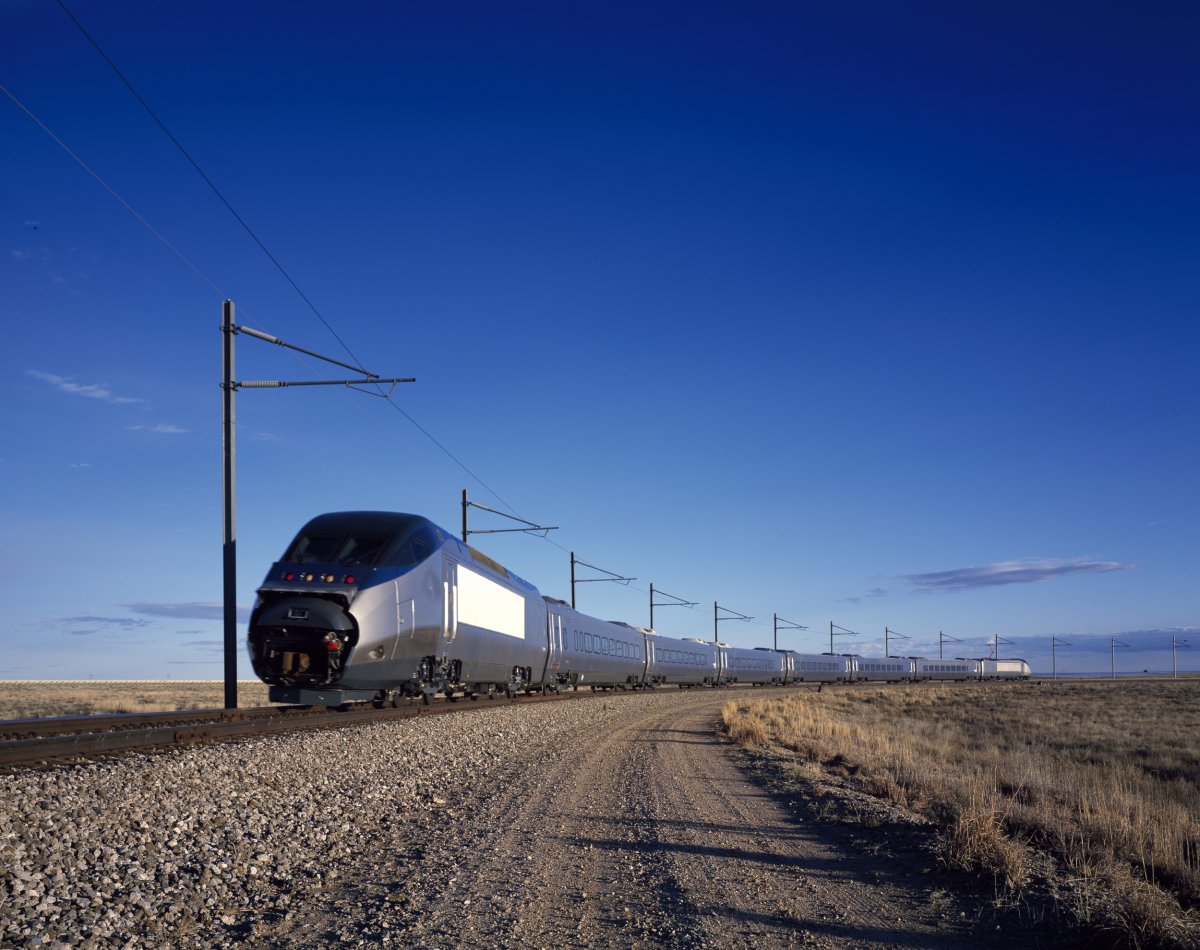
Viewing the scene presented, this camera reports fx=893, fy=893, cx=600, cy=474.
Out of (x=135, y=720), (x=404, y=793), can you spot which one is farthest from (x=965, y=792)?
(x=135, y=720)

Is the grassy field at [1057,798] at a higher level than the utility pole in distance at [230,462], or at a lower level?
lower

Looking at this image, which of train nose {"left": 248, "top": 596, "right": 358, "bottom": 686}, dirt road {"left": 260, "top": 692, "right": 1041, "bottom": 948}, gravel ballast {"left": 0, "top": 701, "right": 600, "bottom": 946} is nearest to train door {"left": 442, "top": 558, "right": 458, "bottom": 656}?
train nose {"left": 248, "top": 596, "right": 358, "bottom": 686}

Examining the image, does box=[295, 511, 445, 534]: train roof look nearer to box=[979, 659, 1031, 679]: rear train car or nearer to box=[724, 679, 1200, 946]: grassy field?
box=[724, 679, 1200, 946]: grassy field

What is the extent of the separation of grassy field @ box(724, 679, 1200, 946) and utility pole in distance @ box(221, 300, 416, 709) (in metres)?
10.7

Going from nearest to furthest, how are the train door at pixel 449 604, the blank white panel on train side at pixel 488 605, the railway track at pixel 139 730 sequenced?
the railway track at pixel 139 730 → the train door at pixel 449 604 → the blank white panel on train side at pixel 488 605

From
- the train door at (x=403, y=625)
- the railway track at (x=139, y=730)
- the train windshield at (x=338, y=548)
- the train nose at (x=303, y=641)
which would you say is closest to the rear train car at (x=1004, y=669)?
the railway track at (x=139, y=730)

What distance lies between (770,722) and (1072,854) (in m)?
17.2

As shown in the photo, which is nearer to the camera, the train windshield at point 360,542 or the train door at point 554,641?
the train windshield at point 360,542

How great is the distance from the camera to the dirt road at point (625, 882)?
5832 mm

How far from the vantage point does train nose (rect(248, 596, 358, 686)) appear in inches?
605

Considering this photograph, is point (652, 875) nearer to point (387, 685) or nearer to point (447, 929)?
point (447, 929)

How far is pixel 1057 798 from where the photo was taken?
12.2 m

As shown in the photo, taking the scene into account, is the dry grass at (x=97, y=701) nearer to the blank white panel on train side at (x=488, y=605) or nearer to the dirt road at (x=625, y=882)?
the blank white panel on train side at (x=488, y=605)

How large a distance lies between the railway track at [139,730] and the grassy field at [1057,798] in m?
8.23
